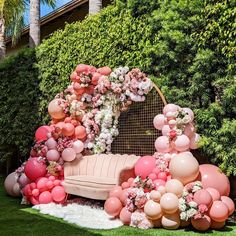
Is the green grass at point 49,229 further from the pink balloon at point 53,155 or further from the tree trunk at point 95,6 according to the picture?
the tree trunk at point 95,6

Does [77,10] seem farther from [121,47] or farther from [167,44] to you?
[167,44]

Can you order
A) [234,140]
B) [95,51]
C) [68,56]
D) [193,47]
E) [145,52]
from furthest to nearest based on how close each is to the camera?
1. [68,56]
2. [95,51]
3. [145,52]
4. [193,47]
5. [234,140]

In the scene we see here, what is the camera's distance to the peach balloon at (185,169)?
5438 millimetres

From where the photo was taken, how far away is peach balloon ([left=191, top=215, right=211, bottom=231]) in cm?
519

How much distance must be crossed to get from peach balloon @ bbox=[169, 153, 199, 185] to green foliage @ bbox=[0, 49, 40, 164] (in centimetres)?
541

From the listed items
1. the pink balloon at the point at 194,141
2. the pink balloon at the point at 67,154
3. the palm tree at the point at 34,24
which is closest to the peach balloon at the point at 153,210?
the pink balloon at the point at 194,141

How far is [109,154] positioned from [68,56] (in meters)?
2.65

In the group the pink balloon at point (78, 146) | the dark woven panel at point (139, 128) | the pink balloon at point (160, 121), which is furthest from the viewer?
the pink balloon at point (78, 146)

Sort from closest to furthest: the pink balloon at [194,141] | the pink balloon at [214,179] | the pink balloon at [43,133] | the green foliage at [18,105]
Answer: the pink balloon at [214,179]
the pink balloon at [194,141]
the pink balloon at [43,133]
the green foliage at [18,105]

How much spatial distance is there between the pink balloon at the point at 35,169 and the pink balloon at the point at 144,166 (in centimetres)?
199

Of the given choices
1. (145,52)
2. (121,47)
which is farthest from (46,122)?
(145,52)

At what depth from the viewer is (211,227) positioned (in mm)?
5371

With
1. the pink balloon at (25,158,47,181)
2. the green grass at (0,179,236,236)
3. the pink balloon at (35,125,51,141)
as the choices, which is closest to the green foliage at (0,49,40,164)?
the pink balloon at (35,125,51,141)

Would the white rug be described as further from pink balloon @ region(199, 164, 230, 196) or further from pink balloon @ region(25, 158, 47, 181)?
pink balloon @ region(199, 164, 230, 196)
